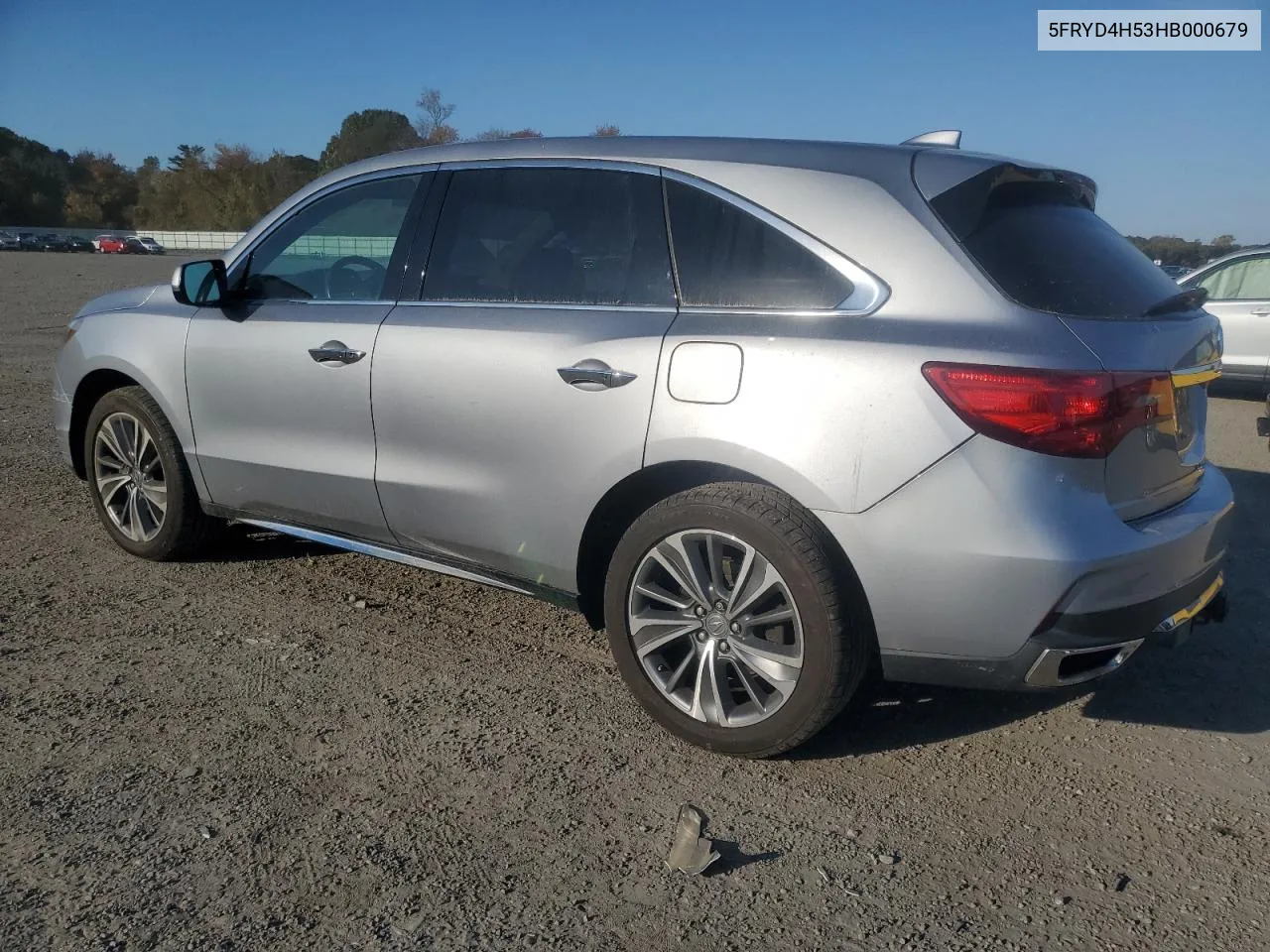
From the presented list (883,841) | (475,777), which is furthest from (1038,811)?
(475,777)

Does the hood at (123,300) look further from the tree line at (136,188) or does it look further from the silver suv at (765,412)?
the tree line at (136,188)

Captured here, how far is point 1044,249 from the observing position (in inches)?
120

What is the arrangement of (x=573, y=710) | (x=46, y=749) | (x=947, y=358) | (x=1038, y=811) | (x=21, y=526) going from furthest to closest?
(x=21, y=526) → (x=573, y=710) → (x=46, y=749) → (x=1038, y=811) → (x=947, y=358)

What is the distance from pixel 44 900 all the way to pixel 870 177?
2784 millimetres

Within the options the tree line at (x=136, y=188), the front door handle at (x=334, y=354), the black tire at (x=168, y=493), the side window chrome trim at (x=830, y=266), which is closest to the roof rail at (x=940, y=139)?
the side window chrome trim at (x=830, y=266)

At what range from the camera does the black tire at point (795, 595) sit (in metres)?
2.93

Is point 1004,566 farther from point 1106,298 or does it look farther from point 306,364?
point 306,364

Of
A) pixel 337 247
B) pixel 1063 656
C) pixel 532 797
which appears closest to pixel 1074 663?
pixel 1063 656

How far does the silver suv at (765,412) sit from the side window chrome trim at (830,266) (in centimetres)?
1

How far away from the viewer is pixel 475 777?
3.06 m

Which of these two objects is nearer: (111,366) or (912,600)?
(912,600)

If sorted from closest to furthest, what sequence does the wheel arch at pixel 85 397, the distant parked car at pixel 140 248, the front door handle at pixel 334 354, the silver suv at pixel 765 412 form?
the silver suv at pixel 765 412, the front door handle at pixel 334 354, the wheel arch at pixel 85 397, the distant parked car at pixel 140 248

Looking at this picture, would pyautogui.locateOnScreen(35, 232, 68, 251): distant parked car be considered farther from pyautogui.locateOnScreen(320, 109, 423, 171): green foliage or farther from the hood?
the hood

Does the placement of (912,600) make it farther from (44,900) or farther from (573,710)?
(44,900)
